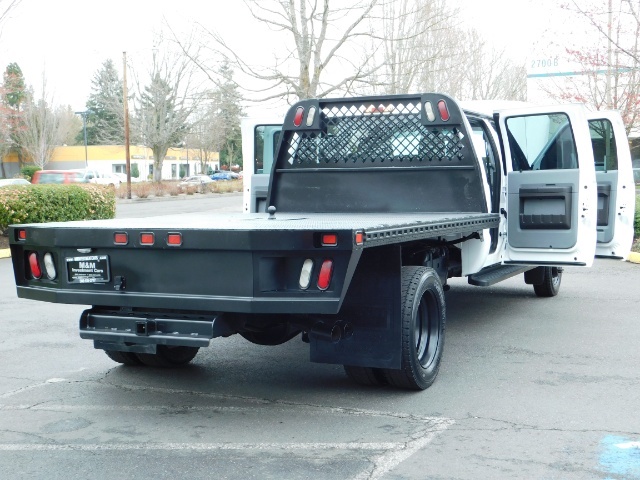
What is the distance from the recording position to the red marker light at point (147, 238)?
5.10 metres

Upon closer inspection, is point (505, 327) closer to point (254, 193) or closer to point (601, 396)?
point (601, 396)

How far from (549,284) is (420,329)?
4.50 meters

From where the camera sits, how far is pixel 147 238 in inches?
201

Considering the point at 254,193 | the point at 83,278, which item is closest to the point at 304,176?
the point at 254,193

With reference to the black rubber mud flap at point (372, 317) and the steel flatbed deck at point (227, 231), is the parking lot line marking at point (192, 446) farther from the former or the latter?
the steel flatbed deck at point (227, 231)

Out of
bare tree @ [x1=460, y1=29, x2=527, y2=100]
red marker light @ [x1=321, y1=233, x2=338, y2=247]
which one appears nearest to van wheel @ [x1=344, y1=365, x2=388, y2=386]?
red marker light @ [x1=321, y1=233, x2=338, y2=247]

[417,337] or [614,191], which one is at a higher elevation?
[614,191]

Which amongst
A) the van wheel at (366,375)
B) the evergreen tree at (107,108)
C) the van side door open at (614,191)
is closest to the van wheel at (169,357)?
the van wheel at (366,375)

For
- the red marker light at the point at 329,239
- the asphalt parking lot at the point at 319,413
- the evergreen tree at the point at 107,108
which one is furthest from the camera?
the evergreen tree at the point at 107,108

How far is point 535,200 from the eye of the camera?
8.18 m

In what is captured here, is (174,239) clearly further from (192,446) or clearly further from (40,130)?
(40,130)

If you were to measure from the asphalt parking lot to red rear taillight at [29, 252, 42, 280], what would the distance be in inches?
36.3

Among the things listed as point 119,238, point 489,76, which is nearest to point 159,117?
point 489,76

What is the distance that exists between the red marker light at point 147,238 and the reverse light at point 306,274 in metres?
0.97
